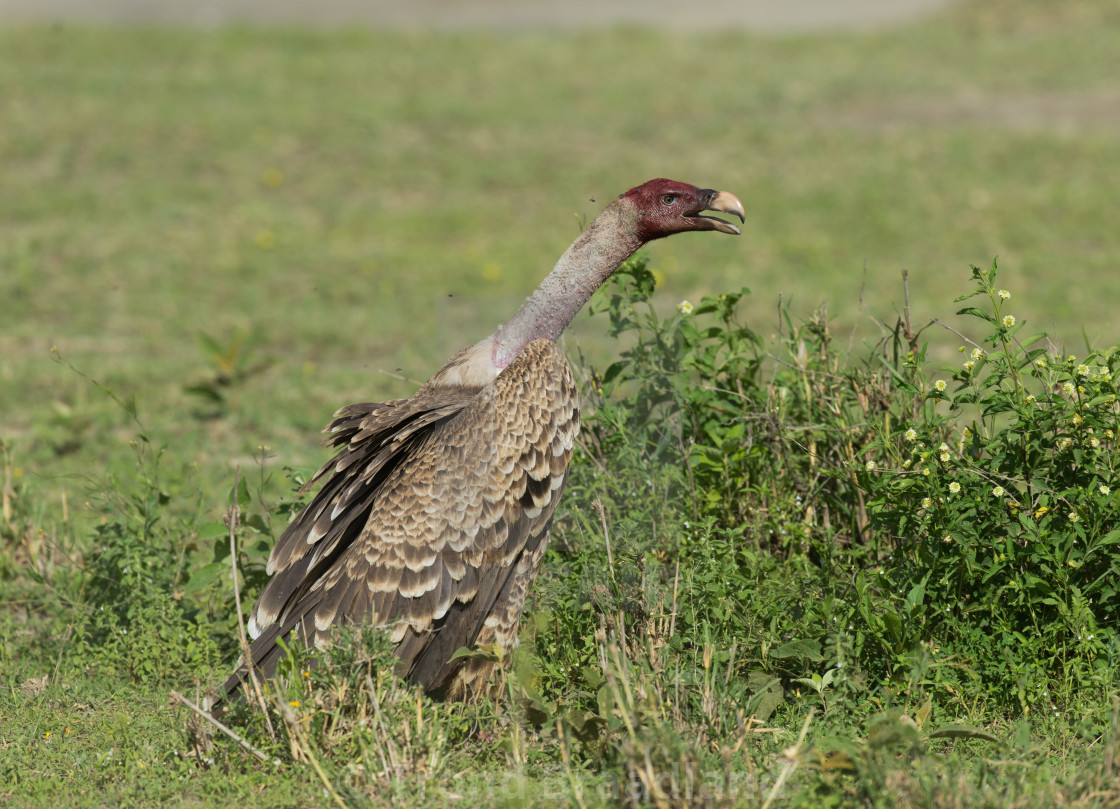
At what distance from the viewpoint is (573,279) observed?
4.17 meters

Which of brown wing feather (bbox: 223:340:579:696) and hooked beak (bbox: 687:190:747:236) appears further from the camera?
hooked beak (bbox: 687:190:747:236)

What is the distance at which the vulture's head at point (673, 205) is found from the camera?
4098 millimetres

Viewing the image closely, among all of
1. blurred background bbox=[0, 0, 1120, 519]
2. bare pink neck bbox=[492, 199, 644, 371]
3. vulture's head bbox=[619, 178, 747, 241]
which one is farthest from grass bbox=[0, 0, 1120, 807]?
vulture's head bbox=[619, 178, 747, 241]

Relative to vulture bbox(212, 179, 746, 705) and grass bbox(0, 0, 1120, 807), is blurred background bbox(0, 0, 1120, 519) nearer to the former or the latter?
grass bbox(0, 0, 1120, 807)

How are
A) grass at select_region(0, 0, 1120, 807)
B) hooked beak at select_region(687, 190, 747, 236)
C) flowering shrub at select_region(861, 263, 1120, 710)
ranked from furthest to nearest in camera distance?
1. hooked beak at select_region(687, 190, 747, 236)
2. flowering shrub at select_region(861, 263, 1120, 710)
3. grass at select_region(0, 0, 1120, 807)

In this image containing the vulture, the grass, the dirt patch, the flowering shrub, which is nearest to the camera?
the grass

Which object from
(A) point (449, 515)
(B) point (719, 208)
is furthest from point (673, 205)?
(A) point (449, 515)

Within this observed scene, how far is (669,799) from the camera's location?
2992mm

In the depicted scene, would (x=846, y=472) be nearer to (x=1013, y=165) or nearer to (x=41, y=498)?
(x=41, y=498)

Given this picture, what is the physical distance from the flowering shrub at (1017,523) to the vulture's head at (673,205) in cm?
86

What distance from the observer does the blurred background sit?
302 inches

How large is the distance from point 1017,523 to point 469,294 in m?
6.10

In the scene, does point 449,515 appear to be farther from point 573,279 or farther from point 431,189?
point 431,189

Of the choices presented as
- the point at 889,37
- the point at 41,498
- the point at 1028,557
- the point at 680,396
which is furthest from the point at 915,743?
the point at 889,37
